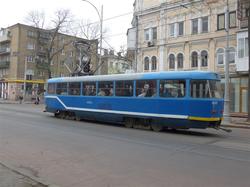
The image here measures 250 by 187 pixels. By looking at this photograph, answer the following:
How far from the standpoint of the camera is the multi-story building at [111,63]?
4344cm

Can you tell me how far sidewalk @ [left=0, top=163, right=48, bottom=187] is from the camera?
5965mm

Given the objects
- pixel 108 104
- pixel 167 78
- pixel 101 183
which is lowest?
pixel 101 183

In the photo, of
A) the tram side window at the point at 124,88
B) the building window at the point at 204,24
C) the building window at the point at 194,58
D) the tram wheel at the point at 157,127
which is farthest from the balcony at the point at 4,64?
the tram wheel at the point at 157,127

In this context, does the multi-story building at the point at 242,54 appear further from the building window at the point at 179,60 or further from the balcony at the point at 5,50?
the balcony at the point at 5,50

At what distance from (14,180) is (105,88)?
12.3 meters

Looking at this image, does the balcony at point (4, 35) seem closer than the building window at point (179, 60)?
No

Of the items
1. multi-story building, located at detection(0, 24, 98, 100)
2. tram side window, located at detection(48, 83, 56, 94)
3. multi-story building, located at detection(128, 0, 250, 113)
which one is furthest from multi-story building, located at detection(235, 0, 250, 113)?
multi-story building, located at detection(0, 24, 98, 100)

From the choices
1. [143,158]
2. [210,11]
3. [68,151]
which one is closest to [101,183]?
[143,158]

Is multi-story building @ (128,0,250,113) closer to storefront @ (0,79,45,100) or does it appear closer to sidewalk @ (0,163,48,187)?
sidewalk @ (0,163,48,187)

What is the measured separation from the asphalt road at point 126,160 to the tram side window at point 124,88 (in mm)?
4258

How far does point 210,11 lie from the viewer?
3250 cm

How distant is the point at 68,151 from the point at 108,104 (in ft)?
26.9

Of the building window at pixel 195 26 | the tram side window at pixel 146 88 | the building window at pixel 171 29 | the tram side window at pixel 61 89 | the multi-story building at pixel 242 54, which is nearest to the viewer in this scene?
the tram side window at pixel 146 88

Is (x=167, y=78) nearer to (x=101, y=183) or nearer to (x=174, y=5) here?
(x=101, y=183)
